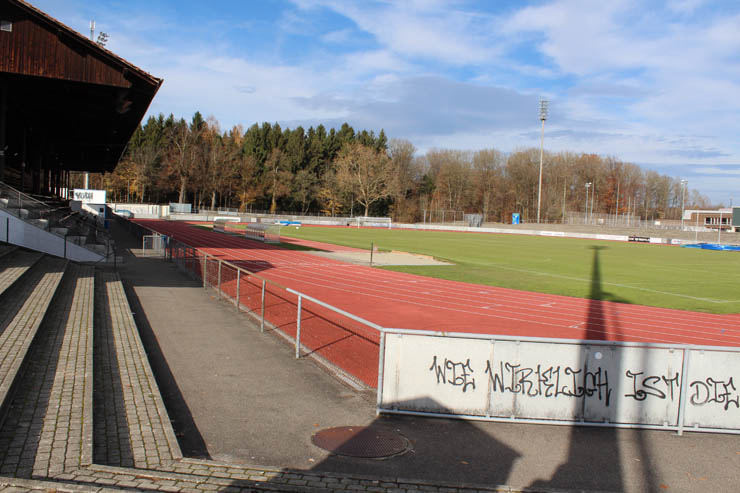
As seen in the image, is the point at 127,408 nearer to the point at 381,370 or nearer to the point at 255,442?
the point at 255,442

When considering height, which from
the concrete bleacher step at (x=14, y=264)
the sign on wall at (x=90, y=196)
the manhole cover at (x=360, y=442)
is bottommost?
the manhole cover at (x=360, y=442)

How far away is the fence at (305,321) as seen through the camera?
9.44 metres

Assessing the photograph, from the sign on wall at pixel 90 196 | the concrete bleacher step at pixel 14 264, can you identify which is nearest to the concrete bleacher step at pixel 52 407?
the concrete bleacher step at pixel 14 264

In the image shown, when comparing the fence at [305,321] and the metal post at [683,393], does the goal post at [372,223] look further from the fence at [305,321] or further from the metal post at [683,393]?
the metal post at [683,393]

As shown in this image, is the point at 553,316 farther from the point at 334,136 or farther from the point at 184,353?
the point at 334,136

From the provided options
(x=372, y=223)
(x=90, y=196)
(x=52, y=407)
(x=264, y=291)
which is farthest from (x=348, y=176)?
(x=52, y=407)

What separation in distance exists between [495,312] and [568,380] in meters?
8.93

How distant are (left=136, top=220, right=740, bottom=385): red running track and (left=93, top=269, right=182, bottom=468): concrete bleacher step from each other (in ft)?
12.3

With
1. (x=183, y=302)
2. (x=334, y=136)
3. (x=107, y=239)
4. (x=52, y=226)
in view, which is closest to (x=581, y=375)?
(x=183, y=302)

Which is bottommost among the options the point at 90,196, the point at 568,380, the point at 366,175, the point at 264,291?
the point at 568,380

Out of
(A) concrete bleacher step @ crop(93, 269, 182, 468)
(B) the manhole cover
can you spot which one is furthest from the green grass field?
(A) concrete bleacher step @ crop(93, 269, 182, 468)

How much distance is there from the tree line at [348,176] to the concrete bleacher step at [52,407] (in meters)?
87.3

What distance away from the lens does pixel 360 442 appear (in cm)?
614

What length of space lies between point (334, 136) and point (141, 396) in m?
117
